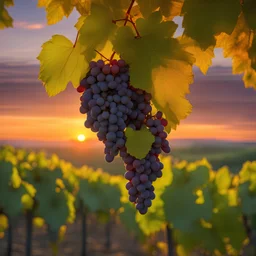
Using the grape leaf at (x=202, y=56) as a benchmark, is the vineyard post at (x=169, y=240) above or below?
above

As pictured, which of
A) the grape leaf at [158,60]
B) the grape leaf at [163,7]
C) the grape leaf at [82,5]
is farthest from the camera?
the grape leaf at [82,5]

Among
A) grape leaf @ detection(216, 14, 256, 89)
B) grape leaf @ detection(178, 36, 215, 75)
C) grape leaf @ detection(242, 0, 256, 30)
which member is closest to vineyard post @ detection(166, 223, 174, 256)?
grape leaf @ detection(216, 14, 256, 89)

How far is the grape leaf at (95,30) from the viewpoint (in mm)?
1377

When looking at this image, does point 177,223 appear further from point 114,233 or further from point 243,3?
point 114,233

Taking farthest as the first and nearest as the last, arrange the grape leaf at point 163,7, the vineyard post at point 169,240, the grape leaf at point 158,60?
the vineyard post at point 169,240
the grape leaf at point 163,7
the grape leaf at point 158,60

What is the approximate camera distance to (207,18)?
1.36 metres

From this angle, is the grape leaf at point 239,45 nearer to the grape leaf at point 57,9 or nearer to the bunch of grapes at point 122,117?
the bunch of grapes at point 122,117

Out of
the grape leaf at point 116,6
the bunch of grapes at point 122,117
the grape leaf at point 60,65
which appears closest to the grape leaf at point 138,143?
the bunch of grapes at point 122,117

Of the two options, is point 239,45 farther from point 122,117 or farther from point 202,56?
point 122,117

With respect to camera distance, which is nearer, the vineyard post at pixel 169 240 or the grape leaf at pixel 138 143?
the grape leaf at pixel 138 143

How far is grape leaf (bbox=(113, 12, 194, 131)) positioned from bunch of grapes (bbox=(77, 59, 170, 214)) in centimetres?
6

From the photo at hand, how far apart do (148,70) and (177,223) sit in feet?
31.0

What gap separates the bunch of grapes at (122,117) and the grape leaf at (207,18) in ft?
0.74

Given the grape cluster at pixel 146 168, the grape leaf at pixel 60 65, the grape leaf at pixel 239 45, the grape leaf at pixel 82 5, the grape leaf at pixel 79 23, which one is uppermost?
the grape leaf at pixel 82 5
